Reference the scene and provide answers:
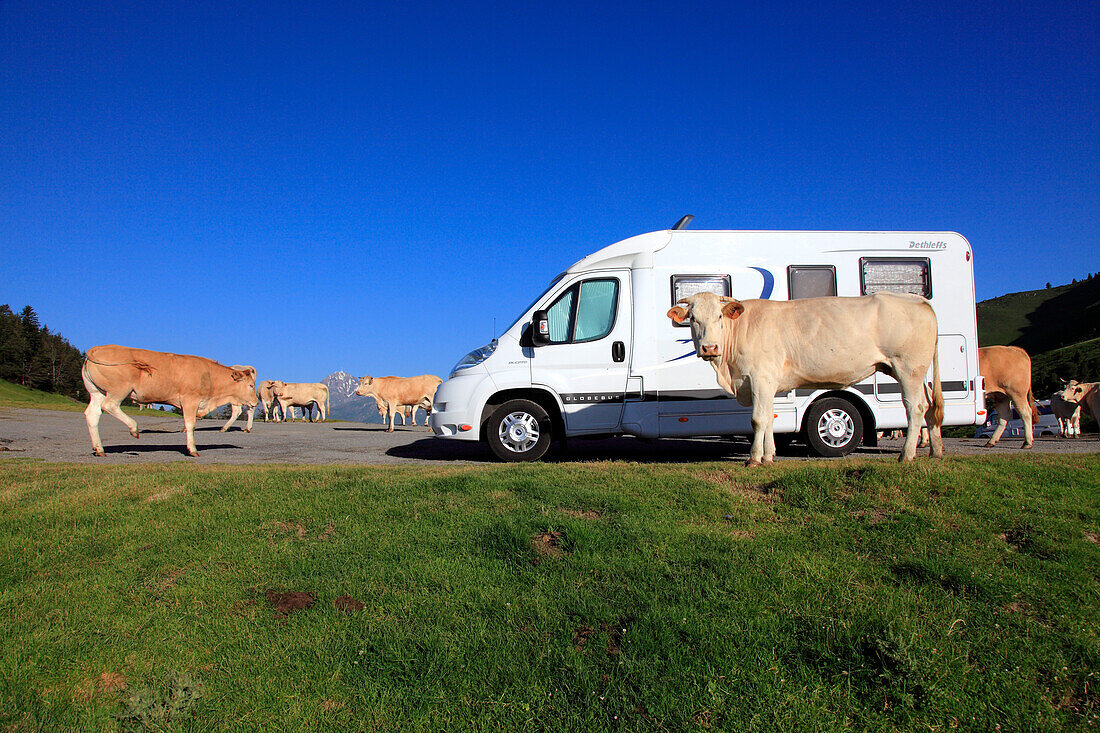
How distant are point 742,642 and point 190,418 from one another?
1192cm

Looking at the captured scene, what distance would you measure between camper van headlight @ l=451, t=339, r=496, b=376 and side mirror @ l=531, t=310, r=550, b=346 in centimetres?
76

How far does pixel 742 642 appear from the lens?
3703 millimetres

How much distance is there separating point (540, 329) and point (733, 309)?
122 inches

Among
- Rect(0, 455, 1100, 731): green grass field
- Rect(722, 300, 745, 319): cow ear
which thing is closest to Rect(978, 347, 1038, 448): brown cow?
Rect(0, 455, 1100, 731): green grass field

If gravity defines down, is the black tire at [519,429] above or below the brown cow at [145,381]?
below

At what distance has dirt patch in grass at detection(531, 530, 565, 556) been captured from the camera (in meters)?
4.86

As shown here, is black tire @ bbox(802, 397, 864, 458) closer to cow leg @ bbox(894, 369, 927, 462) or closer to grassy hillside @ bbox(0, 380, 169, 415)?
cow leg @ bbox(894, 369, 927, 462)

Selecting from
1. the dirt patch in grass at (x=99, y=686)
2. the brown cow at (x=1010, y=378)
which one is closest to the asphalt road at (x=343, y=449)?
the brown cow at (x=1010, y=378)

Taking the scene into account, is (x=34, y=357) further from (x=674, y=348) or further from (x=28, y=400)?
(x=674, y=348)

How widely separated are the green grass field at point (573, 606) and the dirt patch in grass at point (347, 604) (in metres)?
0.02

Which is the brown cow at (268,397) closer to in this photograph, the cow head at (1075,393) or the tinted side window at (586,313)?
the tinted side window at (586,313)

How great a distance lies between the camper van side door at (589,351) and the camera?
9.77m

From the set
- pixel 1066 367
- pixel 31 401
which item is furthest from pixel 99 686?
pixel 1066 367

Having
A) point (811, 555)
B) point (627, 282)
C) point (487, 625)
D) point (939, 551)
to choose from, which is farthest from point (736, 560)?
point (627, 282)
